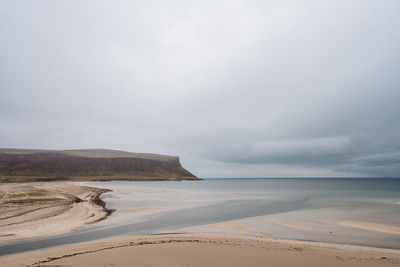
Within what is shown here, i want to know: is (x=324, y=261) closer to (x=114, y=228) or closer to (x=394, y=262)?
(x=394, y=262)

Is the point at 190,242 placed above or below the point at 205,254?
below

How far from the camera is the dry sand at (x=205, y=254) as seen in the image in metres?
12.3

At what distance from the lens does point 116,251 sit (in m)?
14.1

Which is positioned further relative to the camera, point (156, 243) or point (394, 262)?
point (156, 243)

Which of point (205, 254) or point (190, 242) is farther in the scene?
point (190, 242)

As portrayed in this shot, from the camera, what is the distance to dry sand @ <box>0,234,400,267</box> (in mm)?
12305

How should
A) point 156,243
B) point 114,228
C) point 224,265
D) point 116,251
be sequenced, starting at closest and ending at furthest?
1. point 224,265
2. point 116,251
3. point 156,243
4. point 114,228

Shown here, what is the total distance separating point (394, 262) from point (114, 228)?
21.0 m

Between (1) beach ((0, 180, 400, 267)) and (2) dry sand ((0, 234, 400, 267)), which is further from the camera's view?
(1) beach ((0, 180, 400, 267))

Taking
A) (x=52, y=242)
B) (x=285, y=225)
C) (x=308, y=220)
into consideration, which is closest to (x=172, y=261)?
(x=52, y=242)

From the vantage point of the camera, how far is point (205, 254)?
13.7m

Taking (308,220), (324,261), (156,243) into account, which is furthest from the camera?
(308,220)

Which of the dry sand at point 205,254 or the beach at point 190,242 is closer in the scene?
the dry sand at point 205,254

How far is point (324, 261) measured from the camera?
12.9 m
